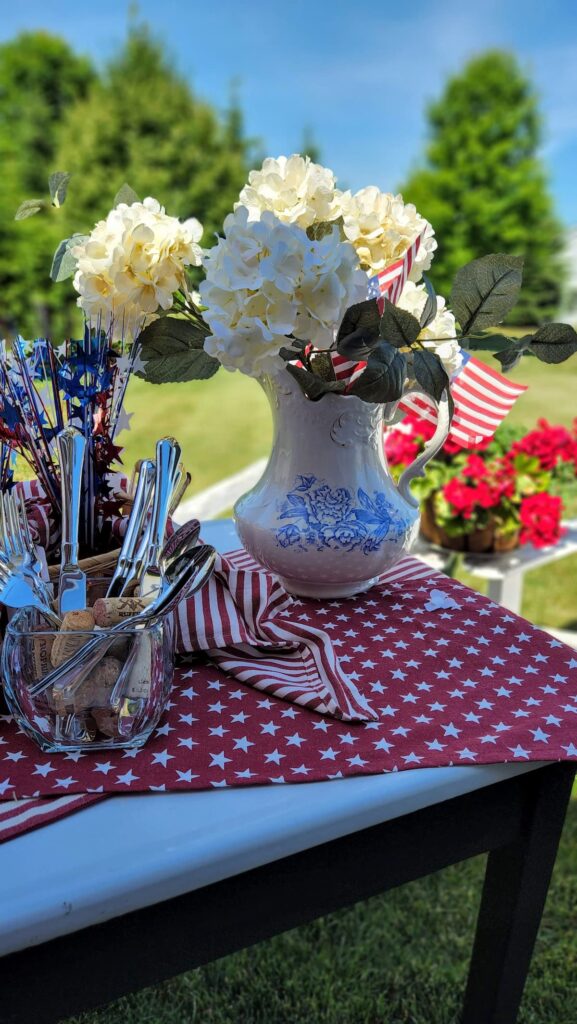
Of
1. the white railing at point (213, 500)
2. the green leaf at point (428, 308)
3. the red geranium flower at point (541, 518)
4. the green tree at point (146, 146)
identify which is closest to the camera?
the green leaf at point (428, 308)

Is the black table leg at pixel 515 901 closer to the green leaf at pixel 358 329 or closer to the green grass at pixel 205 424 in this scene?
the green leaf at pixel 358 329

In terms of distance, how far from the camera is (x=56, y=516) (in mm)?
826

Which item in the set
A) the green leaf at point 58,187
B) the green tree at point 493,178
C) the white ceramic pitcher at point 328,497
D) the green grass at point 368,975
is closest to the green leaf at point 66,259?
the green leaf at point 58,187

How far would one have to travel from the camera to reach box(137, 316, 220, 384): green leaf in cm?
92

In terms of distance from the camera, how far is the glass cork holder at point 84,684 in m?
0.62

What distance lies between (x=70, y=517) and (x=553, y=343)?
51 cm

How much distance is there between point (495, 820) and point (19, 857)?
42cm

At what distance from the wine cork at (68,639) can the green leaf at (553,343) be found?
0.51 m

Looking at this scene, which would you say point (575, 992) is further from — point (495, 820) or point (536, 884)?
point (495, 820)

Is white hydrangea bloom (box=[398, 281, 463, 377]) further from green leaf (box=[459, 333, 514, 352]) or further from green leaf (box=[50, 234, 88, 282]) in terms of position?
green leaf (box=[50, 234, 88, 282])

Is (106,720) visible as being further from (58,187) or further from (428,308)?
(58,187)

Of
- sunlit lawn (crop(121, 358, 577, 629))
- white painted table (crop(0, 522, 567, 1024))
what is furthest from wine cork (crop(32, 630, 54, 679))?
sunlit lawn (crop(121, 358, 577, 629))

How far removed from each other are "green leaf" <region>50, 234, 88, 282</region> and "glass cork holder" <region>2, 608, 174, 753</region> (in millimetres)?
552

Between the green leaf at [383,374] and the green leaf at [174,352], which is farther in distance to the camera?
the green leaf at [174,352]
